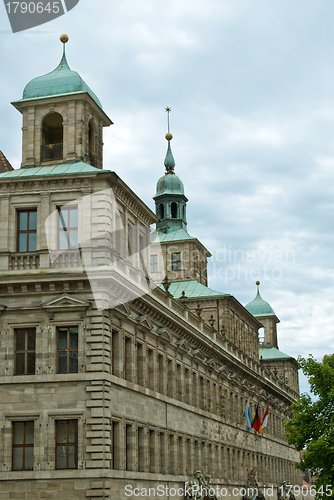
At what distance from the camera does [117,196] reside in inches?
1556

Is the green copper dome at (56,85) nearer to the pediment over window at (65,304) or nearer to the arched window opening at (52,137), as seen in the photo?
the arched window opening at (52,137)

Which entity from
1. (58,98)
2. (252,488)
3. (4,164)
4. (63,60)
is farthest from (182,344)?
(252,488)

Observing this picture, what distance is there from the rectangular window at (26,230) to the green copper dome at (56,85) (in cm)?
713

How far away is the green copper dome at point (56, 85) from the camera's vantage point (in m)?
41.5

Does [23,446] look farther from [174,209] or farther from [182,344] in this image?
[174,209]

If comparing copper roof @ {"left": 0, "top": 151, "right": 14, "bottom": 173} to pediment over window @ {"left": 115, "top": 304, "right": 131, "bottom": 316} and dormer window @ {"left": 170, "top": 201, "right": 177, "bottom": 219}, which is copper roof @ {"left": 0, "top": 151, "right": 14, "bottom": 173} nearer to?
pediment over window @ {"left": 115, "top": 304, "right": 131, "bottom": 316}

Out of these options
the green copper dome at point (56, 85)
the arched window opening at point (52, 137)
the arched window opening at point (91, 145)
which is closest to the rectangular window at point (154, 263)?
the arched window opening at point (52, 137)

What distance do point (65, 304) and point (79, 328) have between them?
4.16ft

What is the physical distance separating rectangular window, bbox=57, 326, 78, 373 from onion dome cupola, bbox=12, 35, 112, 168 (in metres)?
9.39

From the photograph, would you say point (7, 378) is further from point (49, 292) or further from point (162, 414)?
point (162, 414)

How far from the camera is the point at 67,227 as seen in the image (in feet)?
124

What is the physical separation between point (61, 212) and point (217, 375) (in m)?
27.1

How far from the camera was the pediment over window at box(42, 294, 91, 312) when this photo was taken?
35750mm

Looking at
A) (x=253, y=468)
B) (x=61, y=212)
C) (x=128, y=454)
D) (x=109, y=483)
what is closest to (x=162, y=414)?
(x=128, y=454)
